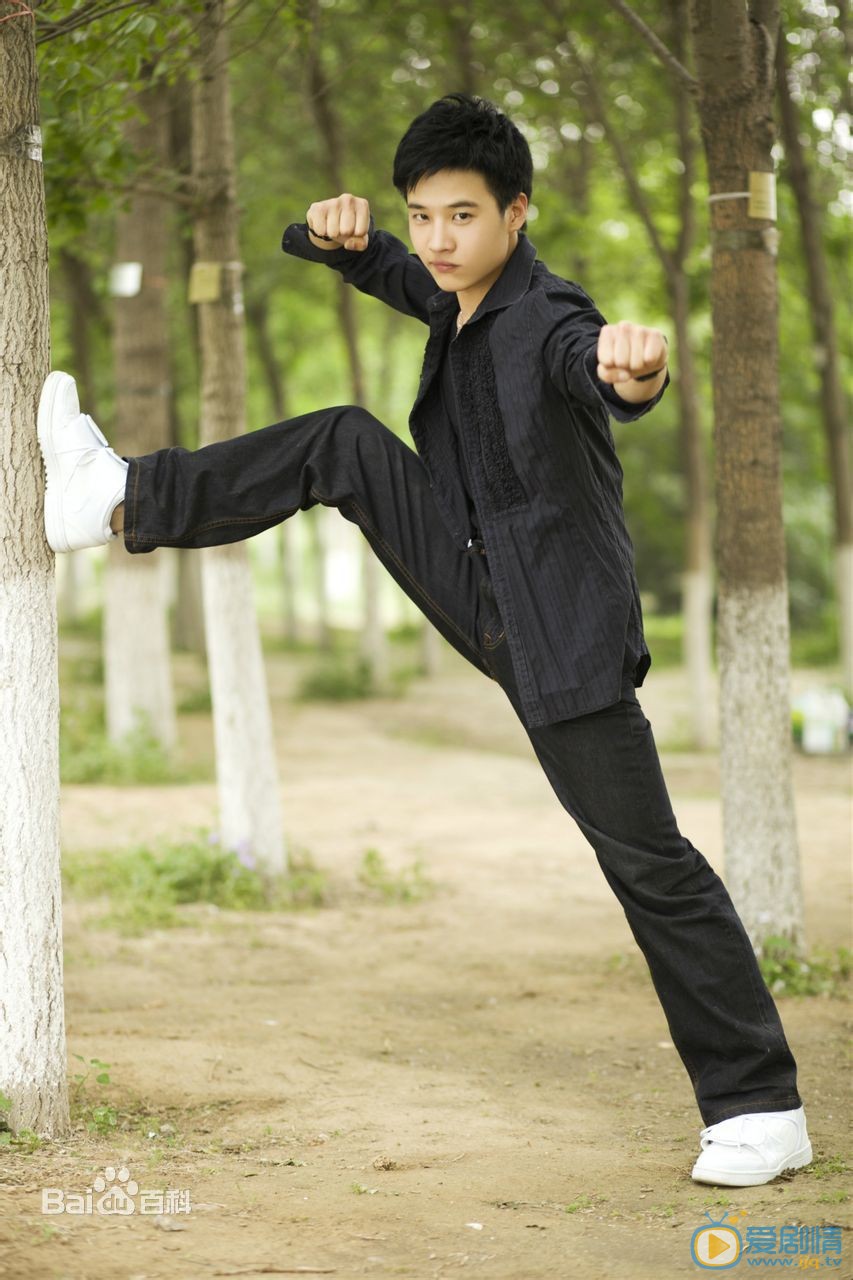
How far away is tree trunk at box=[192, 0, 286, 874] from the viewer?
779 centimetres

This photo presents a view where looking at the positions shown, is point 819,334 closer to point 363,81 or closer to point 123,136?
point 363,81

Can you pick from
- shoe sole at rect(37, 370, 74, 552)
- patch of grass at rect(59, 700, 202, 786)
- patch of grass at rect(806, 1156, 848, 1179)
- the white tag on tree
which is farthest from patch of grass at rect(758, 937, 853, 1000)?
the white tag on tree

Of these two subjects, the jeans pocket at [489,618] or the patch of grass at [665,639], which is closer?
the jeans pocket at [489,618]

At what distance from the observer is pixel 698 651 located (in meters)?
13.5

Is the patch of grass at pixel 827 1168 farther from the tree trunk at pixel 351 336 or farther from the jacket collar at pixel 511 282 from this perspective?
the tree trunk at pixel 351 336

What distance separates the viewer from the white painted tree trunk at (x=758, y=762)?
6000 mm

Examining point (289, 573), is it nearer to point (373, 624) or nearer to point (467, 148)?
point (373, 624)

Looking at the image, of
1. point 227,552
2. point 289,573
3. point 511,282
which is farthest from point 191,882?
point 289,573

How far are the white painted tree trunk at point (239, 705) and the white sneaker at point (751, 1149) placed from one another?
177 inches

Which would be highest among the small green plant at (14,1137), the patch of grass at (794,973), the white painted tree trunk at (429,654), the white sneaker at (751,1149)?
the white painted tree trunk at (429,654)

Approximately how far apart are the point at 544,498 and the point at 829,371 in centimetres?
1062

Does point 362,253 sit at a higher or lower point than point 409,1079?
higher

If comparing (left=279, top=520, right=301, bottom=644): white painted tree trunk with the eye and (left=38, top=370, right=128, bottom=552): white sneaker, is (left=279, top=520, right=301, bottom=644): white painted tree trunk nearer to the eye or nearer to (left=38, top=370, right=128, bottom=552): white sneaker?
(left=38, top=370, right=128, bottom=552): white sneaker

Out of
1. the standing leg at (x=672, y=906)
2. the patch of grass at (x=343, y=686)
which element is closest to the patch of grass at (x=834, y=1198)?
the standing leg at (x=672, y=906)
